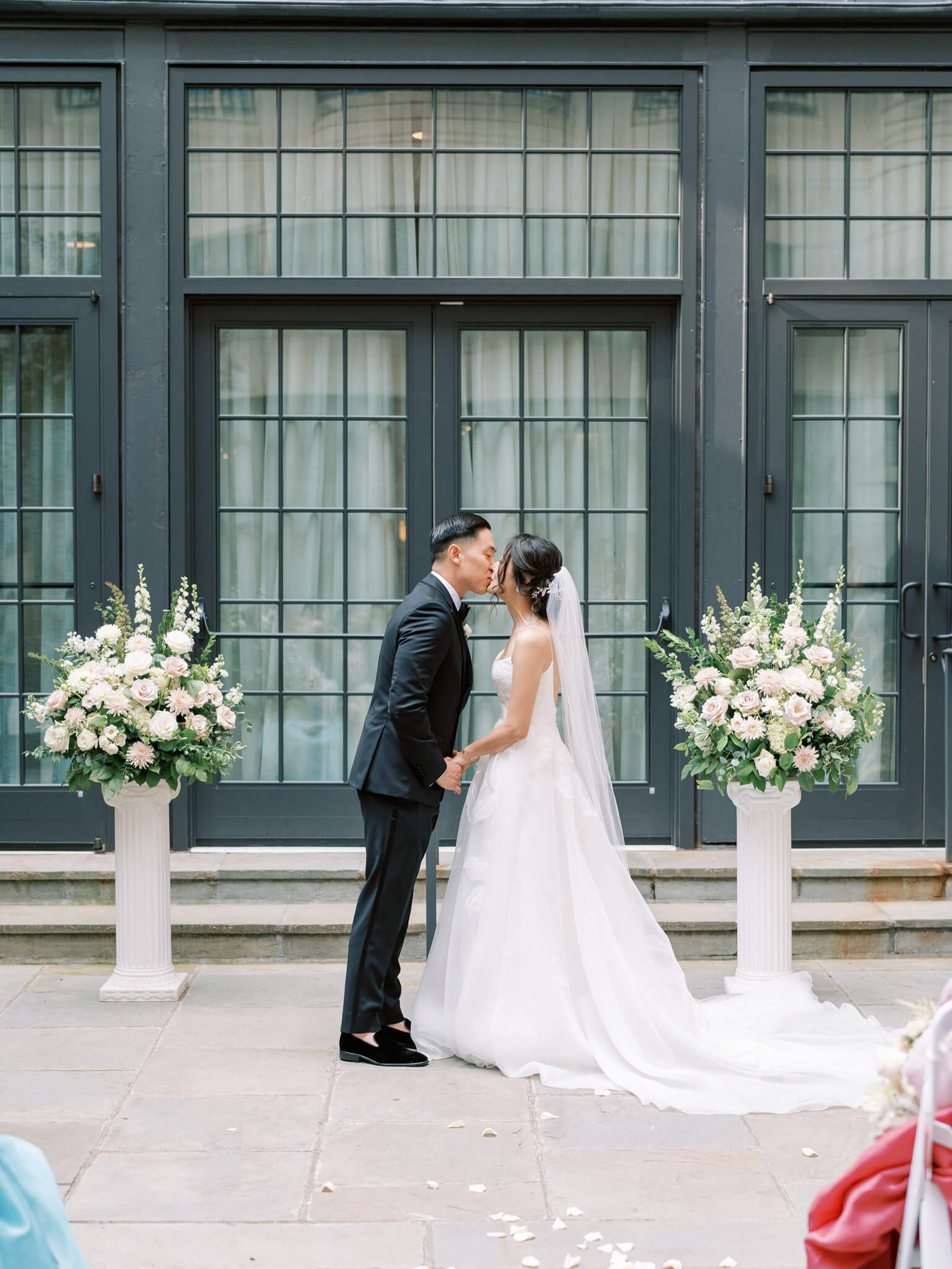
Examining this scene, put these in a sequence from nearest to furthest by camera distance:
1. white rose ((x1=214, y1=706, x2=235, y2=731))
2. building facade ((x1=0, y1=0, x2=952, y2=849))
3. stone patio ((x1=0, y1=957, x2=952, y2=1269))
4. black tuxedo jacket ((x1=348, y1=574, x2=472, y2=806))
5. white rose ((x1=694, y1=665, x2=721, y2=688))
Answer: stone patio ((x1=0, y1=957, x2=952, y2=1269)), black tuxedo jacket ((x1=348, y1=574, x2=472, y2=806)), white rose ((x1=694, y1=665, x2=721, y2=688)), white rose ((x1=214, y1=706, x2=235, y2=731)), building facade ((x1=0, y1=0, x2=952, y2=849))

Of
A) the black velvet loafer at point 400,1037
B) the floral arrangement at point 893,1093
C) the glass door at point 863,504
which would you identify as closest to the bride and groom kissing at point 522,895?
the black velvet loafer at point 400,1037

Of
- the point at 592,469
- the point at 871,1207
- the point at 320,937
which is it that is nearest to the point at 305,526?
the point at 592,469

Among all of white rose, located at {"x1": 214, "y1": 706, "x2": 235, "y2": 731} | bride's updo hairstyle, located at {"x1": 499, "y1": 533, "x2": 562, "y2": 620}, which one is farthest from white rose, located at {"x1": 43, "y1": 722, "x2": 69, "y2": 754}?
bride's updo hairstyle, located at {"x1": 499, "y1": 533, "x2": 562, "y2": 620}

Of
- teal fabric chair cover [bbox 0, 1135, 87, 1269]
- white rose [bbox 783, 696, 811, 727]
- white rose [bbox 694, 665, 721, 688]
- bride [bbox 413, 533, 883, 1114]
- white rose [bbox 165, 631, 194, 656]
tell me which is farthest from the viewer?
white rose [bbox 165, 631, 194, 656]

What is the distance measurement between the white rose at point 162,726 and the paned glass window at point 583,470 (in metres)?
1.91

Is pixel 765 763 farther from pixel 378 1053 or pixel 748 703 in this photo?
pixel 378 1053

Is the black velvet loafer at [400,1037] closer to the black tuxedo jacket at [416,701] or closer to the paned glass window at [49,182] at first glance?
the black tuxedo jacket at [416,701]

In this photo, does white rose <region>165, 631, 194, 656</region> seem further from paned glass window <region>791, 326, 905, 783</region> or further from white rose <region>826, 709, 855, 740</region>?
paned glass window <region>791, 326, 905, 783</region>

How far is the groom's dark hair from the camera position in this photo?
16.3 feet

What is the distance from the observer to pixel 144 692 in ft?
17.8

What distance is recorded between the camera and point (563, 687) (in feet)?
16.6

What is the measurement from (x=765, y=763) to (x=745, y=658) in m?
0.42

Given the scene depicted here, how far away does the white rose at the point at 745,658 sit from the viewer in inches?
209

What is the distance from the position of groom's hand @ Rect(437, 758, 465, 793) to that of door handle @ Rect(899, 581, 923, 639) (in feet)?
9.45
